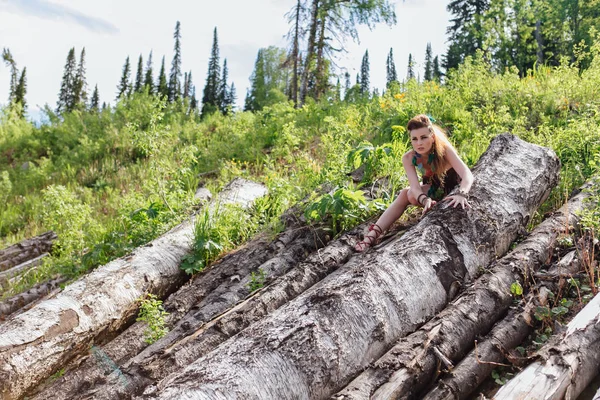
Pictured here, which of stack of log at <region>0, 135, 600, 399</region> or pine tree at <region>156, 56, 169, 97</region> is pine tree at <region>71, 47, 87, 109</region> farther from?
stack of log at <region>0, 135, 600, 399</region>

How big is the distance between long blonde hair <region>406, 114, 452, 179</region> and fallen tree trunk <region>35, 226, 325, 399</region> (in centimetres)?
124

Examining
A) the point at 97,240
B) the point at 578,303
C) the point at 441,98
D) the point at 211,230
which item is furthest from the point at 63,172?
the point at 578,303

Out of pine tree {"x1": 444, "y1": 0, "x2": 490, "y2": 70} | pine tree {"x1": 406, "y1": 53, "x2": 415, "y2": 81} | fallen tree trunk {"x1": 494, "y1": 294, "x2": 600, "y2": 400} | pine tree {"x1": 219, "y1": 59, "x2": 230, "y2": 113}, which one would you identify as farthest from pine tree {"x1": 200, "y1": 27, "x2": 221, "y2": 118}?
fallen tree trunk {"x1": 494, "y1": 294, "x2": 600, "y2": 400}

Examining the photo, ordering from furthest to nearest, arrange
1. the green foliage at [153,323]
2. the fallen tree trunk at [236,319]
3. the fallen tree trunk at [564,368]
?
the green foliage at [153,323], the fallen tree trunk at [236,319], the fallen tree trunk at [564,368]

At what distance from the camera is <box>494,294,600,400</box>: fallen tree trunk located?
88.0 inches

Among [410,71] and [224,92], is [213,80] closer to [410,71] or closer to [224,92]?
[224,92]

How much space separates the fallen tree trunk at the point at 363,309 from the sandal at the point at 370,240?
0.20 meters

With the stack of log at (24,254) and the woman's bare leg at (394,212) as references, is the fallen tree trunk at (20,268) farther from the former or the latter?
the woman's bare leg at (394,212)

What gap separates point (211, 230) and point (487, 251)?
275cm

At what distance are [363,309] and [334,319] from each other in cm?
21

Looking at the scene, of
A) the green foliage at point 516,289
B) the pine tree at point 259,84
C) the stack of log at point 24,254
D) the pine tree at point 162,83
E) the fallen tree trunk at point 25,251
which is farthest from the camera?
the pine tree at point 162,83

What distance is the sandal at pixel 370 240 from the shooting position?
3.96m

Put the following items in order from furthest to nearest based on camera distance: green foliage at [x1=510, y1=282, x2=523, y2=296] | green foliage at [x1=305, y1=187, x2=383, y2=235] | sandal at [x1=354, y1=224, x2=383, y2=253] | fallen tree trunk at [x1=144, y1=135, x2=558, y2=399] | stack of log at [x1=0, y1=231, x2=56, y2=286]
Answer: stack of log at [x1=0, y1=231, x2=56, y2=286]
green foliage at [x1=305, y1=187, x2=383, y2=235]
sandal at [x1=354, y1=224, x2=383, y2=253]
green foliage at [x1=510, y1=282, x2=523, y2=296]
fallen tree trunk at [x1=144, y1=135, x2=558, y2=399]

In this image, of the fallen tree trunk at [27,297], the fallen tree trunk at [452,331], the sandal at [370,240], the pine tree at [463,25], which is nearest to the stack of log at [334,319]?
the fallen tree trunk at [452,331]
